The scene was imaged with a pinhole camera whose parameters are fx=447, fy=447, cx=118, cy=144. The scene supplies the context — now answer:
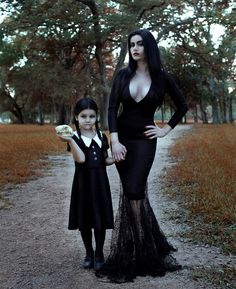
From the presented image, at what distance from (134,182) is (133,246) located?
0.58m

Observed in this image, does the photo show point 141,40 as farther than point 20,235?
No

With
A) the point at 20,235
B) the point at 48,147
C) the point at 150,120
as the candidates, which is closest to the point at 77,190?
the point at 150,120

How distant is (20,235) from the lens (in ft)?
17.0

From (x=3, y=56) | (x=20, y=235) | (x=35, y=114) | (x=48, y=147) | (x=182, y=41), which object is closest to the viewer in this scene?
(x=20, y=235)

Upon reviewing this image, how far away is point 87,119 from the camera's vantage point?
3.77m

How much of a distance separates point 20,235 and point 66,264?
1.28 meters

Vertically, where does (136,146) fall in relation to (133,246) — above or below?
above

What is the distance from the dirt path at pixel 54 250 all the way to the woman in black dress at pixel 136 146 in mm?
175

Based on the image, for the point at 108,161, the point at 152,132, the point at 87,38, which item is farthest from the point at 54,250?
Result: the point at 87,38

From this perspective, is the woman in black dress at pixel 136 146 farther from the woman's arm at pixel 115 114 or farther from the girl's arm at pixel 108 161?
the girl's arm at pixel 108 161

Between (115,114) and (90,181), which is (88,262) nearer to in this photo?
(90,181)

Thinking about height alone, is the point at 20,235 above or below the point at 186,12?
below

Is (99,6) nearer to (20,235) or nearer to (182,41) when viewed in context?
(182,41)

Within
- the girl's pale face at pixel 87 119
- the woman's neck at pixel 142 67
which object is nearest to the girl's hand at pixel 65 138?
the girl's pale face at pixel 87 119
